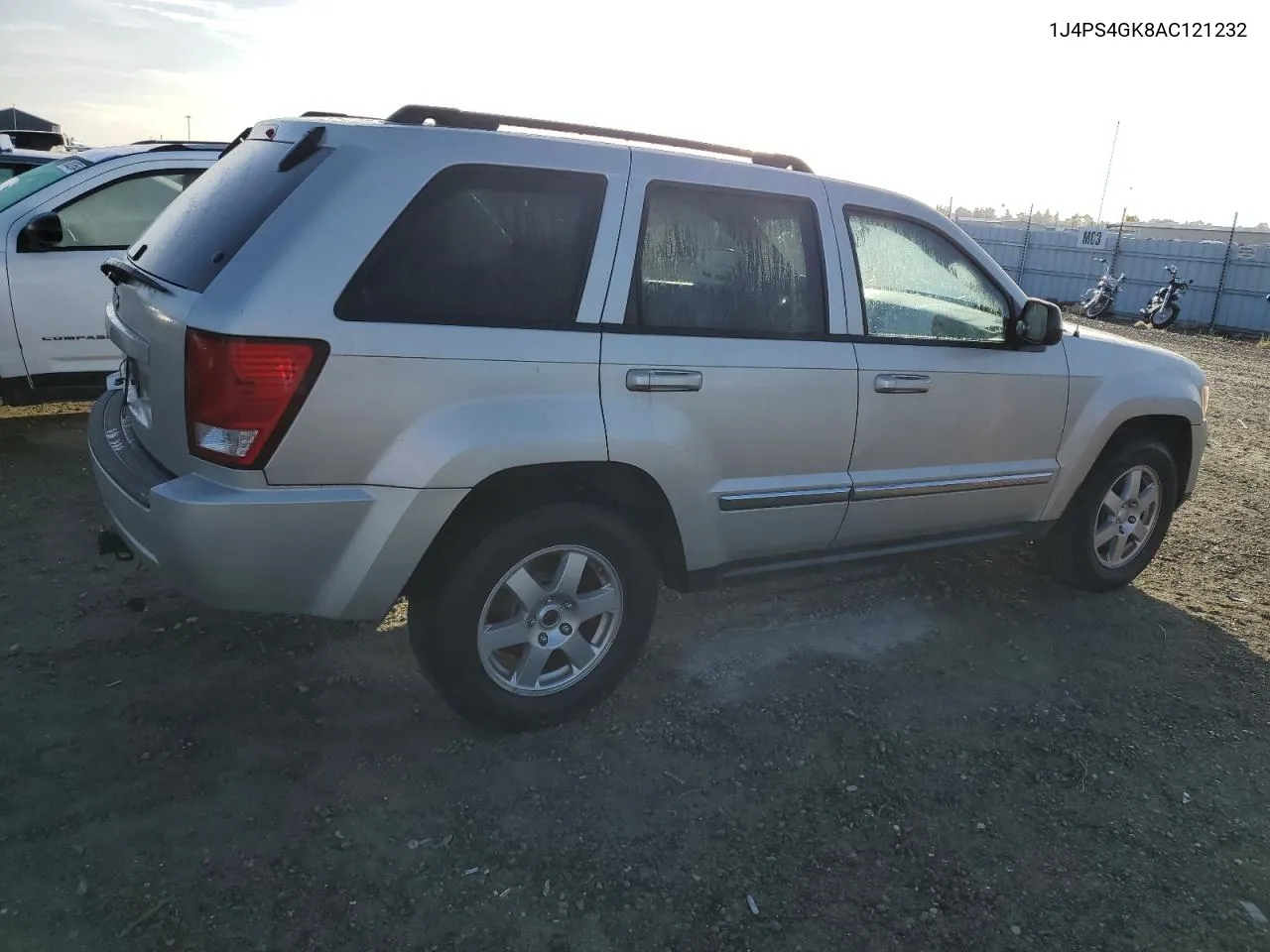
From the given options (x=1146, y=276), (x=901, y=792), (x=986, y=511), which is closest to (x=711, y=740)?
(x=901, y=792)

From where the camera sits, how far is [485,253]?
287 centimetres

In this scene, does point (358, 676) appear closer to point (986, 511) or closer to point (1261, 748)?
point (986, 511)

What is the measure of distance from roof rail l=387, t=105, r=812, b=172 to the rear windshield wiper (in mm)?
919

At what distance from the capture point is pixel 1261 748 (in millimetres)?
3467

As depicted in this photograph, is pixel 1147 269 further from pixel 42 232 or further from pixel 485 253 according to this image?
pixel 485 253

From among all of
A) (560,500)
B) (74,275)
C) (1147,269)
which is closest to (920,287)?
(560,500)

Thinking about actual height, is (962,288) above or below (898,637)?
above

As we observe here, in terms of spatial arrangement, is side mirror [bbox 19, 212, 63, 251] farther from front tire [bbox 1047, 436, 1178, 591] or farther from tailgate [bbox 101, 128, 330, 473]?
front tire [bbox 1047, 436, 1178, 591]

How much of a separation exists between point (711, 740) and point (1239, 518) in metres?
4.78

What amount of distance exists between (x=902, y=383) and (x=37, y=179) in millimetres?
Result: 5836

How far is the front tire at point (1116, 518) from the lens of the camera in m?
4.56

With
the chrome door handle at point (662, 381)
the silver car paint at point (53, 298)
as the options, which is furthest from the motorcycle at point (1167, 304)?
the silver car paint at point (53, 298)

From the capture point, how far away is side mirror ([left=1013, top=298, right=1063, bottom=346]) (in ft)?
12.7

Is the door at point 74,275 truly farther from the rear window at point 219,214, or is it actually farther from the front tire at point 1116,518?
the front tire at point 1116,518
